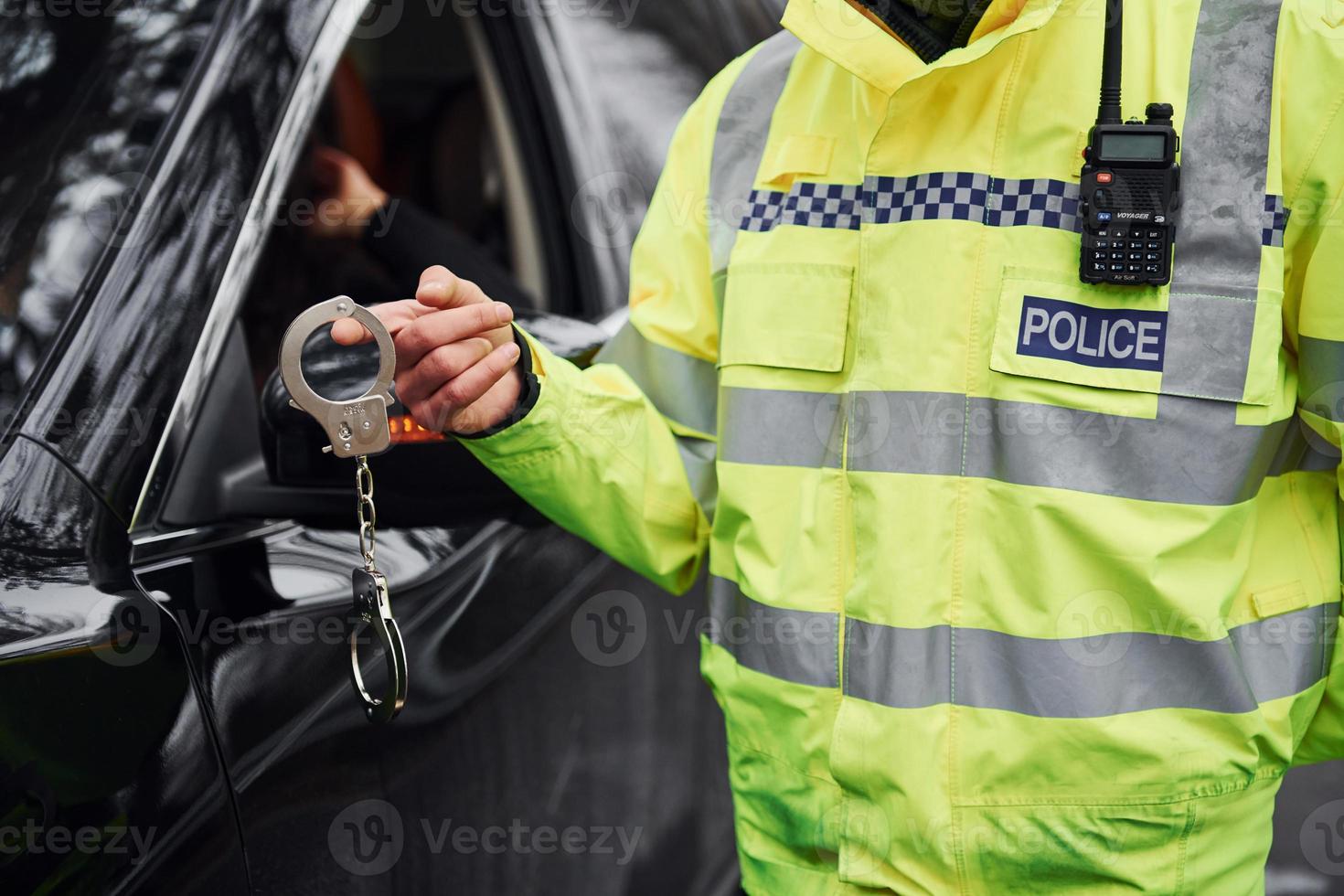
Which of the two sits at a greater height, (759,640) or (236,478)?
(236,478)

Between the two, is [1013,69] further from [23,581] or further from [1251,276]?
[23,581]

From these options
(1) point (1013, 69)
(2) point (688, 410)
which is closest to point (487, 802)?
(2) point (688, 410)

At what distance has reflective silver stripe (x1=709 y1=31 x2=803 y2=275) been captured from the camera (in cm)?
164

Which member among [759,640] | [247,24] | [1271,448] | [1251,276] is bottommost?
[759,640]

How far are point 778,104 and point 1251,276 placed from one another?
0.57 m

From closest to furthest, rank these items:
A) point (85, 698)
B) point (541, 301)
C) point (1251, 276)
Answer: point (85, 698), point (1251, 276), point (541, 301)

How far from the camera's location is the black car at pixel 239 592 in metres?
1.24

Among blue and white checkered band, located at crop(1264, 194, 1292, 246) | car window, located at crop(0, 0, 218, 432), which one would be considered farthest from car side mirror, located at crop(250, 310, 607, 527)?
blue and white checkered band, located at crop(1264, 194, 1292, 246)

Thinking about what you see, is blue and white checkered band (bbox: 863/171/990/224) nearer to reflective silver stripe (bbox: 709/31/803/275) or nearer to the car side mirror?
reflective silver stripe (bbox: 709/31/803/275)

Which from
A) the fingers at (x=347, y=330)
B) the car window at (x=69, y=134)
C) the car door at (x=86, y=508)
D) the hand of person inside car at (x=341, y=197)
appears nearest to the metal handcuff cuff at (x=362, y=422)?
the fingers at (x=347, y=330)

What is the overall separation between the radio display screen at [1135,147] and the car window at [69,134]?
0.98 m

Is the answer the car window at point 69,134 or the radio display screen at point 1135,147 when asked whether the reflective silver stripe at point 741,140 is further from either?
the car window at point 69,134

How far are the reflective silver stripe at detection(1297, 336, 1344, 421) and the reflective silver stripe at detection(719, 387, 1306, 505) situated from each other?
0.14ft

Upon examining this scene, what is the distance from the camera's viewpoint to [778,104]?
1628 millimetres
